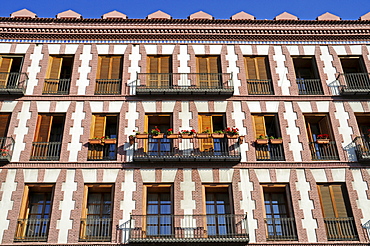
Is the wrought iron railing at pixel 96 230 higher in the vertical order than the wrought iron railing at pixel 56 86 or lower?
lower

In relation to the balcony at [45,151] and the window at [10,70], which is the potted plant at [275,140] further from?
the window at [10,70]

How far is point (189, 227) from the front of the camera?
1788 cm

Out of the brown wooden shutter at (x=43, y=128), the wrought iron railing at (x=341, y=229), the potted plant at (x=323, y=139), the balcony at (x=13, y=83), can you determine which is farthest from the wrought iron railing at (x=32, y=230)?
the potted plant at (x=323, y=139)

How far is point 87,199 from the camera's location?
62.1 feet

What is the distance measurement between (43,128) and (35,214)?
4.21 m

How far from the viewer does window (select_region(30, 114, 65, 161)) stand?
64.5ft

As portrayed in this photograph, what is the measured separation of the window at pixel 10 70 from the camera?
21.8 m

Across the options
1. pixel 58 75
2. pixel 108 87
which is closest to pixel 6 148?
pixel 58 75

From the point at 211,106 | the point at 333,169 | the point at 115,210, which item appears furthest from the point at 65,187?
the point at 333,169

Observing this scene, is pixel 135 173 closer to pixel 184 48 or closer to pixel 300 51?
pixel 184 48

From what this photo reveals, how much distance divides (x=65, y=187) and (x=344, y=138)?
43.2ft

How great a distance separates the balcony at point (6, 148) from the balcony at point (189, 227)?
6291mm

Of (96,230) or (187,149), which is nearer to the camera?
(96,230)

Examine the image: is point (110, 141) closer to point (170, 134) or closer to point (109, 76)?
point (170, 134)
